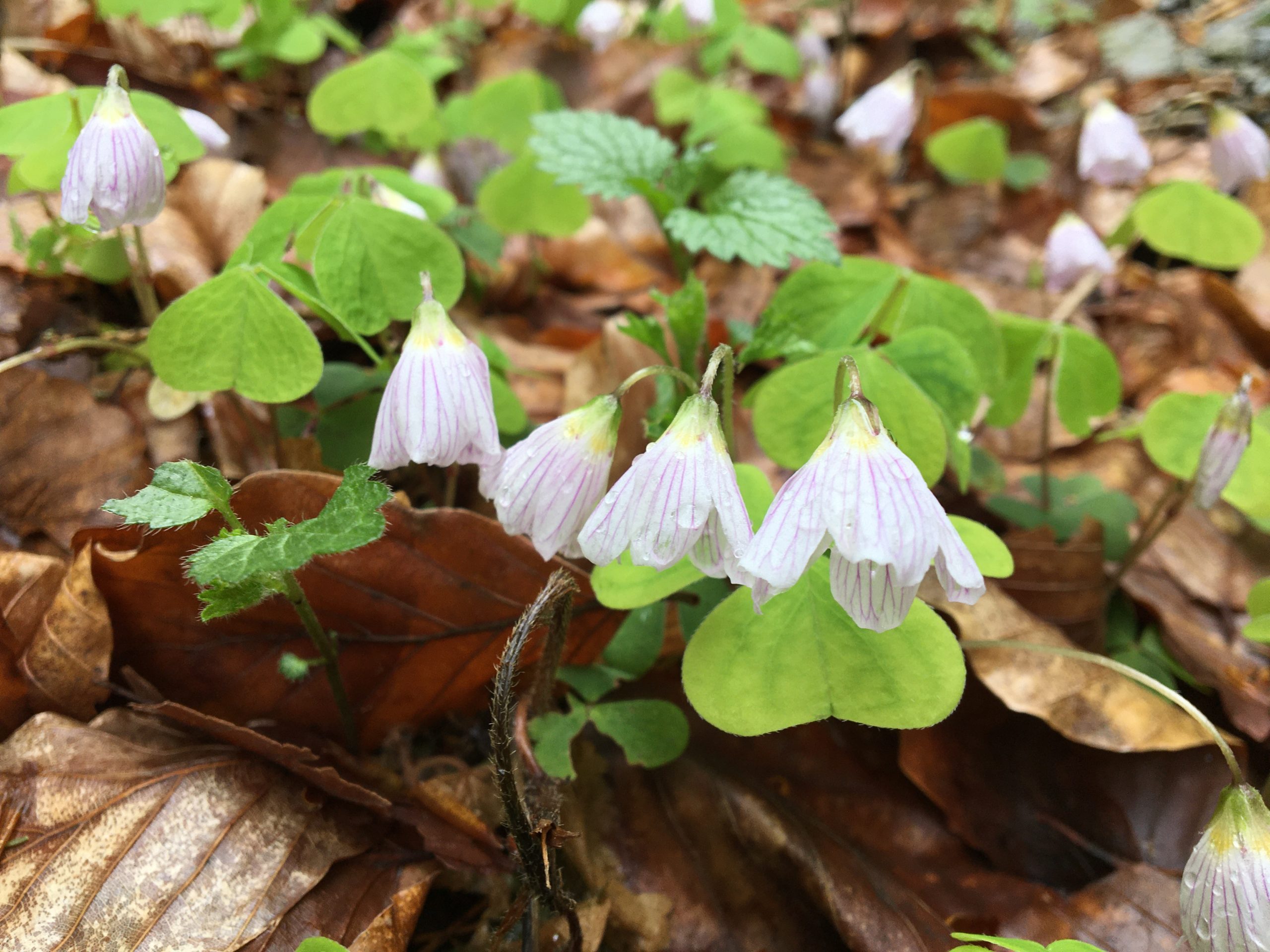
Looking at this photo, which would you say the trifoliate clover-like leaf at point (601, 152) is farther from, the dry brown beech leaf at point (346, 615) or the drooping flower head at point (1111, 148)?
the drooping flower head at point (1111, 148)

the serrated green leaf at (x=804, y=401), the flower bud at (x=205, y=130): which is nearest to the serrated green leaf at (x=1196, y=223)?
the serrated green leaf at (x=804, y=401)

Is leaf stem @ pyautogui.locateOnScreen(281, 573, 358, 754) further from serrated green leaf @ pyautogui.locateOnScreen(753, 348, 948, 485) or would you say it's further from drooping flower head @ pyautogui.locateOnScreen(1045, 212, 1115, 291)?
drooping flower head @ pyautogui.locateOnScreen(1045, 212, 1115, 291)

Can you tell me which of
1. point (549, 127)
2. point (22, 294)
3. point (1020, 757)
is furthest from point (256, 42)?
point (1020, 757)

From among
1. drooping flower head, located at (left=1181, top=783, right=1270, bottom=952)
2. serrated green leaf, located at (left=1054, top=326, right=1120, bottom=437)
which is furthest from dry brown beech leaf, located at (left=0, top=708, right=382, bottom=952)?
serrated green leaf, located at (left=1054, top=326, right=1120, bottom=437)

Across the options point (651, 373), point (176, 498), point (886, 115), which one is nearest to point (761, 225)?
point (651, 373)

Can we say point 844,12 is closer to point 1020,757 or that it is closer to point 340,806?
point 1020,757

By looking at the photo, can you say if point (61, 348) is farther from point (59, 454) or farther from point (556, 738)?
point (556, 738)
